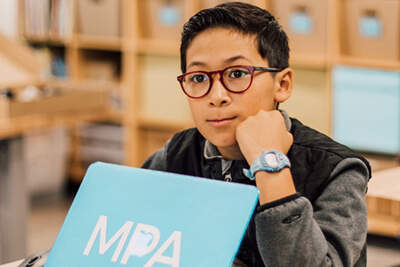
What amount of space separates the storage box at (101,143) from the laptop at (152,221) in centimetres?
300

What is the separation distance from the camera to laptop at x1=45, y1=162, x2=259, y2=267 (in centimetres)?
74

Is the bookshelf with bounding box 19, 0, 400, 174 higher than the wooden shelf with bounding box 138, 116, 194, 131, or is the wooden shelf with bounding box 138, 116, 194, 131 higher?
the bookshelf with bounding box 19, 0, 400, 174

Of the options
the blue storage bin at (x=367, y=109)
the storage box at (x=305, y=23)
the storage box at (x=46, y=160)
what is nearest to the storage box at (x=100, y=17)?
the storage box at (x=46, y=160)

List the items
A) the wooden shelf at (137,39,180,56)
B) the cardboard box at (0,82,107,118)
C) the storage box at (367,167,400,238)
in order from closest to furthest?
the storage box at (367,167,400,238), the cardboard box at (0,82,107,118), the wooden shelf at (137,39,180,56)

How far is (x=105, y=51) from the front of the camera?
4109mm

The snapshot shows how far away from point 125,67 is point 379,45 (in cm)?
154

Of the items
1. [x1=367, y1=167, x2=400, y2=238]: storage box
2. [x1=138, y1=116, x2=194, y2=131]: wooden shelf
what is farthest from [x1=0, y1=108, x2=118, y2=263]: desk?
[x1=367, y1=167, x2=400, y2=238]: storage box

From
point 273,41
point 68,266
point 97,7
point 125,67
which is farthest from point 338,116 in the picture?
point 68,266

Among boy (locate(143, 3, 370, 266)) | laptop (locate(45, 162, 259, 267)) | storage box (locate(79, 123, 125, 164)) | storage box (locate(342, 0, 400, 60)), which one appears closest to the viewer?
laptop (locate(45, 162, 259, 267))

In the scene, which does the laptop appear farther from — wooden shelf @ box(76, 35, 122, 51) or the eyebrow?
wooden shelf @ box(76, 35, 122, 51)

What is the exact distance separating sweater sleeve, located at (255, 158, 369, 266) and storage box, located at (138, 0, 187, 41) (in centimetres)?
256

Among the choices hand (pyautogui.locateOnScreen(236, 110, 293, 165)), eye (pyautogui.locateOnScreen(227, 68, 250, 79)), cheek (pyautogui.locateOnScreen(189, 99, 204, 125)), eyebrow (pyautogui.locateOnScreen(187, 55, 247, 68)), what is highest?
eyebrow (pyautogui.locateOnScreen(187, 55, 247, 68))

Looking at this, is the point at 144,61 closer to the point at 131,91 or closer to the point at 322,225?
the point at 131,91

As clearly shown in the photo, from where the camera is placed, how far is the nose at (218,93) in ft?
3.12
